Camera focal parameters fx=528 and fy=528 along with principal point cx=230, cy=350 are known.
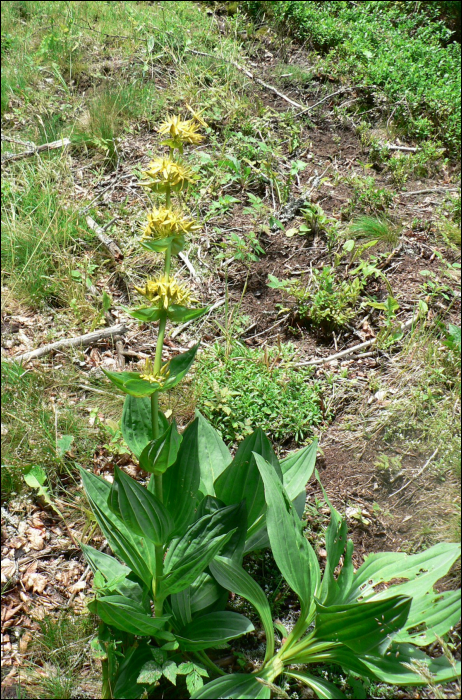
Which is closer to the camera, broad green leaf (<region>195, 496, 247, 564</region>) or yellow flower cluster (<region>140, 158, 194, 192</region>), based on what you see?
yellow flower cluster (<region>140, 158, 194, 192</region>)

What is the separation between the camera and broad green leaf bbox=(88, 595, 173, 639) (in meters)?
1.91

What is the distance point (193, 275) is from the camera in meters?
4.06

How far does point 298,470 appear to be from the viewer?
2.51 meters

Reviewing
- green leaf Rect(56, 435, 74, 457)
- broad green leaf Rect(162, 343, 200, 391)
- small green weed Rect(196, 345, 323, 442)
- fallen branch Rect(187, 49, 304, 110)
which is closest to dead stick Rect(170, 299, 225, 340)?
small green weed Rect(196, 345, 323, 442)

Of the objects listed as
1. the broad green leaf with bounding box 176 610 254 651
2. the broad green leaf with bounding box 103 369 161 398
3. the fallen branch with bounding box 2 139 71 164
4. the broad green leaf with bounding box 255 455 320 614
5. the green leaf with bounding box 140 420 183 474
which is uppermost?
the broad green leaf with bounding box 103 369 161 398

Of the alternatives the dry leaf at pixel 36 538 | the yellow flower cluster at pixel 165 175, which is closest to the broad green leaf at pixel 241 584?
the dry leaf at pixel 36 538

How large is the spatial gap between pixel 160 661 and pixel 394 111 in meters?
4.91

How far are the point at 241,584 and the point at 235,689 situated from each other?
362 mm

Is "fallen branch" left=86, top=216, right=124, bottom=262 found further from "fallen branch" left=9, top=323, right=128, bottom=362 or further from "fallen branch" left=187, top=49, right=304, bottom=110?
"fallen branch" left=187, top=49, right=304, bottom=110

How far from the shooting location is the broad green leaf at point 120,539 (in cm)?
215

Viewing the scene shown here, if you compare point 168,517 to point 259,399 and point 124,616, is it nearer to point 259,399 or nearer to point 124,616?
point 124,616

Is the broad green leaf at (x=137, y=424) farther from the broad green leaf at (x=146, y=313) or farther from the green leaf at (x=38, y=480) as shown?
the green leaf at (x=38, y=480)

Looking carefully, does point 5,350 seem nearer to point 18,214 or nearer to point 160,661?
point 18,214

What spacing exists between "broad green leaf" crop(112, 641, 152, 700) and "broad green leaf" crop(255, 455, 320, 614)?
64cm
